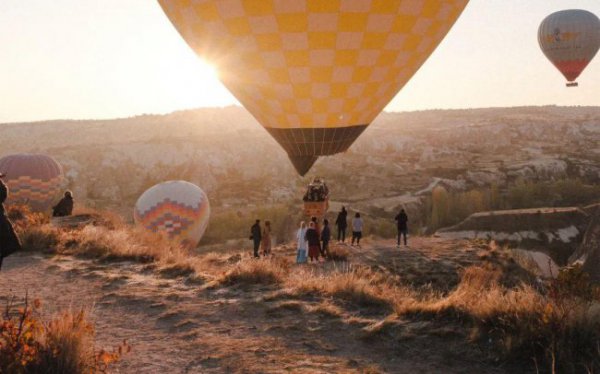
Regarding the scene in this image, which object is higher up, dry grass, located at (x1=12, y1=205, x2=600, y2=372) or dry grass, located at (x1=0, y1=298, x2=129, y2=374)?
dry grass, located at (x1=0, y1=298, x2=129, y2=374)

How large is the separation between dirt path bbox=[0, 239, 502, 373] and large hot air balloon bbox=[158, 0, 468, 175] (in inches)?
178

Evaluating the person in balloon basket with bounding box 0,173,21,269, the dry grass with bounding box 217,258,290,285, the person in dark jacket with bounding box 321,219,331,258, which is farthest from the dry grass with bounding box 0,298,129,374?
the person in dark jacket with bounding box 321,219,331,258

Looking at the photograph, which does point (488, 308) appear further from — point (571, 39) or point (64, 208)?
point (571, 39)

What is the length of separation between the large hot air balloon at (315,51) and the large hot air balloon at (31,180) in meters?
14.1

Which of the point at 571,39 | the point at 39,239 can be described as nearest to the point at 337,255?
the point at 39,239

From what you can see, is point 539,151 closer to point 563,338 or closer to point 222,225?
point 222,225

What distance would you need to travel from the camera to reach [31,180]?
69.5ft

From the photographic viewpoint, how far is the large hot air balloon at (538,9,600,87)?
31.2 metres

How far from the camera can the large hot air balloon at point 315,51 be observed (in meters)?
9.02

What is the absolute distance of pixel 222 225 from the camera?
42781 millimetres

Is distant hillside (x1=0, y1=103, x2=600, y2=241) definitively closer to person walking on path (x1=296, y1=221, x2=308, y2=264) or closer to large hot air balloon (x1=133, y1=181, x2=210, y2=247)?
large hot air balloon (x1=133, y1=181, x2=210, y2=247)

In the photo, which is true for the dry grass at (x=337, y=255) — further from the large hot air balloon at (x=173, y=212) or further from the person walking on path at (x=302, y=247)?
the large hot air balloon at (x=173, y=212)

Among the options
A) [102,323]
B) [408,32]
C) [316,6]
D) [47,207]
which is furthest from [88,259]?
[47,207]

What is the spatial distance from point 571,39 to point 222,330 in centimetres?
3400
